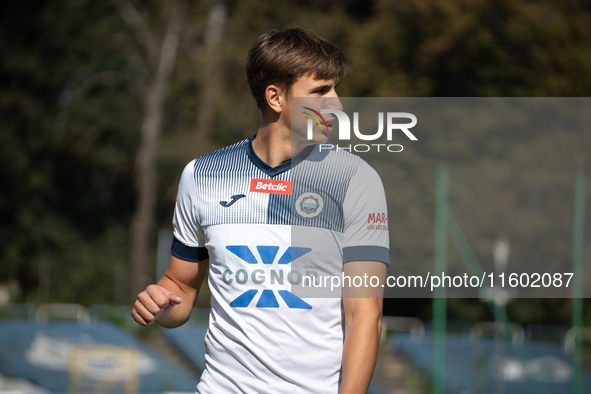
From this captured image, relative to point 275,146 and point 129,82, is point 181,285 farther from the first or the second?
point 129,82

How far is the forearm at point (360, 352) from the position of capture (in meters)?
1.74

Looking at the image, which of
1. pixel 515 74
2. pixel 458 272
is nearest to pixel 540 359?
pixel 458 272

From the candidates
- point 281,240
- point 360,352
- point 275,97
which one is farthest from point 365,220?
point 275,97

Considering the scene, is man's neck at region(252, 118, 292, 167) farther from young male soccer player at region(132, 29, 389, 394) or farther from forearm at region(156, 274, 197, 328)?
forearm at region(156, 274, 197, 328)

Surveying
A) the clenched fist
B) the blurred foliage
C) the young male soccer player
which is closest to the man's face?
the young male soccer player

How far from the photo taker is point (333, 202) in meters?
1.97

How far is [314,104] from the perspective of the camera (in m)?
2.00

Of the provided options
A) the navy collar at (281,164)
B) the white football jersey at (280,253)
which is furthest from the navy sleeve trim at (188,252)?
the navy collar at (281,164)

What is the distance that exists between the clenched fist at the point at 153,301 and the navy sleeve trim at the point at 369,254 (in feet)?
1.70

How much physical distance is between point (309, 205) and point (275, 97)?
36cm

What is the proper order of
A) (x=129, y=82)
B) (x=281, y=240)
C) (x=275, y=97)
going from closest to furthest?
(x=281, y=240) < (x=275, y=97) < (x=129, y=82)

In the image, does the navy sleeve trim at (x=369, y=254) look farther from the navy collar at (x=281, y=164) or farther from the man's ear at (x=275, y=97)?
the man's ear at (x=275, y=97)

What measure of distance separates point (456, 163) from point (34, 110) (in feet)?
59.0

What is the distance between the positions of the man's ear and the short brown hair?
0.05ft
